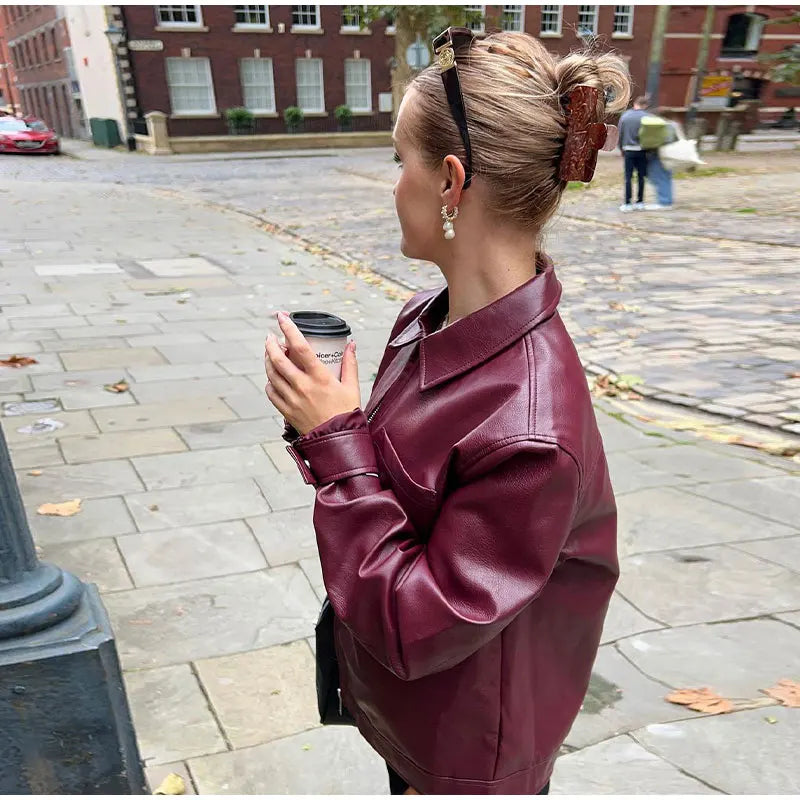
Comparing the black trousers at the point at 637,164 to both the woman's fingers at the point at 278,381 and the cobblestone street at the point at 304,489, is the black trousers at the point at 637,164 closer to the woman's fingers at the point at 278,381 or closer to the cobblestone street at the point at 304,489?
the cobblestone street at the point at 304,489

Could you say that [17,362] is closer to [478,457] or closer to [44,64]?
[478,457]

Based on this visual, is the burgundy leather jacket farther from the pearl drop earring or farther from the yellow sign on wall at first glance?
the yellow sign on wall

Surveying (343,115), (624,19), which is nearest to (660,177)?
(343,115)

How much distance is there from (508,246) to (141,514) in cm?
302

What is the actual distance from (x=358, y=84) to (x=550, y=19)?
9594 mm

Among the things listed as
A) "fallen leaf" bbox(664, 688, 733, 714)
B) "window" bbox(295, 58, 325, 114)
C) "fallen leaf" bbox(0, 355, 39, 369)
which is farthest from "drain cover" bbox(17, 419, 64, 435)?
"window" bbox(295, 58, 325, 114)

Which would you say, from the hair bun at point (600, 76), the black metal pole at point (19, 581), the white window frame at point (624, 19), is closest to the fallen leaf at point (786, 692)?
the hair bun at point (600, 76)

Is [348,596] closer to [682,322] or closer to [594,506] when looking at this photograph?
[594,506]

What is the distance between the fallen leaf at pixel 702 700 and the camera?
2.62 meters

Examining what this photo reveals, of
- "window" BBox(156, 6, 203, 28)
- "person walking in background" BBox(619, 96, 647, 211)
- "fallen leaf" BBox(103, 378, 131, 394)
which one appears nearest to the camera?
"fallen leaf" BBox(103, 378, 131, 394)

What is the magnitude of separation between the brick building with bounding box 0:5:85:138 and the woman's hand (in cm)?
4262

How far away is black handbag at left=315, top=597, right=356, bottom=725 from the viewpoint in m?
1.68

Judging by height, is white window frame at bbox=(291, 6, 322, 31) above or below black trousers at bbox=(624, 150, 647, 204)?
above

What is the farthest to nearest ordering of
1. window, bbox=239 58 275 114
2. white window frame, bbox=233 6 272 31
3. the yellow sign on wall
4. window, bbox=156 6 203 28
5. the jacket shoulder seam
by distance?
window, bbox=239 58 275 114, white window frame, bbox=233 6 272 31, window, bbox=156 6 203 28, the yellow sign on wall, the jacket shoulder seam
